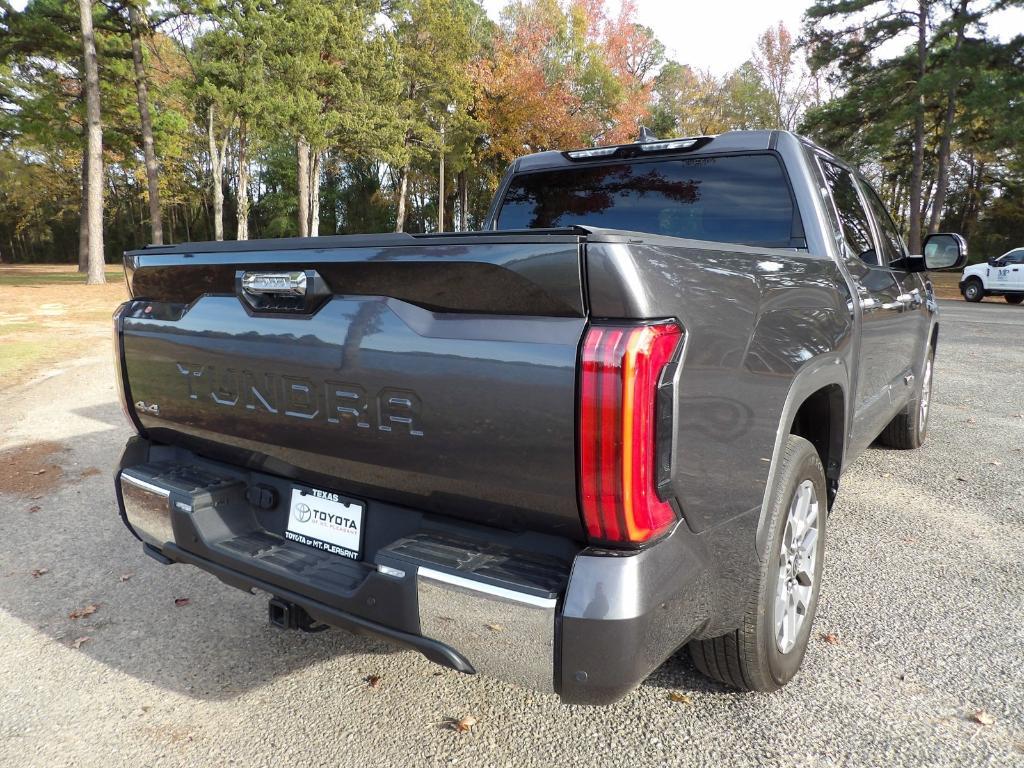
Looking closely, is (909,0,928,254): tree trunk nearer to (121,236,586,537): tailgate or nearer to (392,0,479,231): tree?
(392,0,479,231): tree

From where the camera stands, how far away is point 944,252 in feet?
13.8

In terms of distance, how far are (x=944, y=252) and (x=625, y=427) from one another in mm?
3658

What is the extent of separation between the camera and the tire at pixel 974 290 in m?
22.1

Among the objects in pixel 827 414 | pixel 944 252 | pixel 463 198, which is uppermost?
pixel 463 198

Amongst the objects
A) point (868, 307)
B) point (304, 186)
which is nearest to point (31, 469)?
point (868, 307)

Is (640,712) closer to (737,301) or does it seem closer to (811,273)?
(737,301)

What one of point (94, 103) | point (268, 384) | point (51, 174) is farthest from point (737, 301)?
point (51, 174)

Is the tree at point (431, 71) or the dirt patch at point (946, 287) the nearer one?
the dirt patch at point (946, 287)

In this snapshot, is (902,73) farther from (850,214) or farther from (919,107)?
(850,214)

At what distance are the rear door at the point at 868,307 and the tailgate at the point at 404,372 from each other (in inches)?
74.2

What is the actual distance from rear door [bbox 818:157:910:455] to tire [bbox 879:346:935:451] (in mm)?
1227

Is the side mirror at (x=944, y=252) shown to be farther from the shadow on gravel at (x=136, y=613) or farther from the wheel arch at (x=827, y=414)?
the shadow on gravel at (x=136, y=613)

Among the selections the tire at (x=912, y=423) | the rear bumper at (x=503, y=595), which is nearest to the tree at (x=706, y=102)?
the tire at (x=912, y=423)

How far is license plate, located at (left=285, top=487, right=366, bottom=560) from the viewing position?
2105 millimetres
